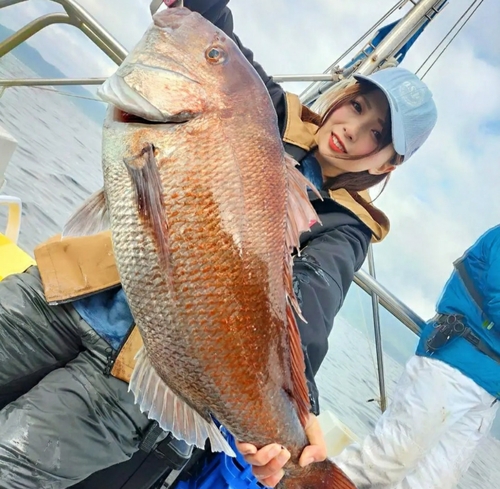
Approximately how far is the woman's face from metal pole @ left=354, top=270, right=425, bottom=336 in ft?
4.03

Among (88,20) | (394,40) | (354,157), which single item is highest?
(394,40)

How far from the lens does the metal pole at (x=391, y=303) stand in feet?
10.3

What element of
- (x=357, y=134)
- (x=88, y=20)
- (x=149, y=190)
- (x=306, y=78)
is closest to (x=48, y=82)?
(x=88, y=20)

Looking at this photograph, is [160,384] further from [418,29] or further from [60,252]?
[418,29]

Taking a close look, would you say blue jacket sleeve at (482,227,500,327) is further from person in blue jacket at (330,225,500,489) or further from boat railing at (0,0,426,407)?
boat railing at (0,0,426,407)

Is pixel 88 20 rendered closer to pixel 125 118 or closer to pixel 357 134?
pixel 357 134

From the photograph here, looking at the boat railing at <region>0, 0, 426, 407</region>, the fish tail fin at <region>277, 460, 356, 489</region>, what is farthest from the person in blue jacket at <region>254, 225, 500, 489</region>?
the fish tail fin at <region>277, 460, 356, 489</region>

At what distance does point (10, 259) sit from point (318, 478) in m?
2.06

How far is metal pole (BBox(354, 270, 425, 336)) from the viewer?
315cm

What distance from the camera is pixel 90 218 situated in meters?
1.22

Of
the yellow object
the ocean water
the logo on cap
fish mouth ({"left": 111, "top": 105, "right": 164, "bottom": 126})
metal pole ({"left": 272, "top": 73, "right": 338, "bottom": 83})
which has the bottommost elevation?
the ocean water

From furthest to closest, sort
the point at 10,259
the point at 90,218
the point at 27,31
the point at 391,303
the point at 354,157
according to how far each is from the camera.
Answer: the point at 391,303 → the point at 27,31 → the point at 10,259 → the point at 354,157 → the point at 90,218

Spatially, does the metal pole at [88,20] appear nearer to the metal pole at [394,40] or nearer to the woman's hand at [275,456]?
the metal pole at [394,40]

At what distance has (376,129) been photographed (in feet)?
6.64
